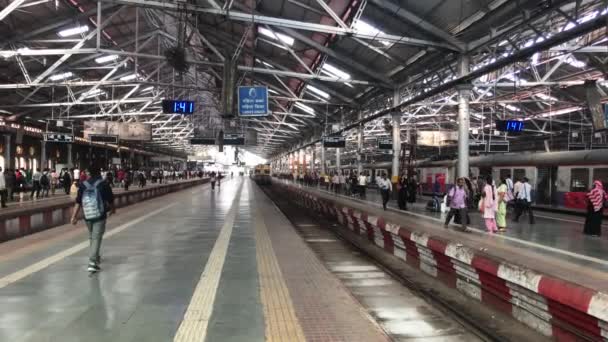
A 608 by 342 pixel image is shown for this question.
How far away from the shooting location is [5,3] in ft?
77.4

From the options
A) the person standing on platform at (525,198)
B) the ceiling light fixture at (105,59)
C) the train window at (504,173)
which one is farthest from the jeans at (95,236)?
the ceiling light fixture at (105,59)

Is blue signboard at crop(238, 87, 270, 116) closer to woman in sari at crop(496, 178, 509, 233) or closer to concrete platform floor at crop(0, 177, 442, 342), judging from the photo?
woman in sari at crop(496, 178, 509, 233)

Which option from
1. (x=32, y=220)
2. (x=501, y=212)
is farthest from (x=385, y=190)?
(x=32, y=220)

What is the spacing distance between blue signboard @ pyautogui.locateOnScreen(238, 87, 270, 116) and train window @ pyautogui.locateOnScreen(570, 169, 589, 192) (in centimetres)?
1558

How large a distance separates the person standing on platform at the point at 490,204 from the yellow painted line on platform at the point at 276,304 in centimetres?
674

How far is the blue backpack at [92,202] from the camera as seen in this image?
791cm

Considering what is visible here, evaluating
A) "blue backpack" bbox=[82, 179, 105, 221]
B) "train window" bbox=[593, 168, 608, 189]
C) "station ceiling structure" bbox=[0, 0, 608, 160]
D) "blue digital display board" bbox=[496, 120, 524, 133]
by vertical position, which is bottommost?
"blue backpack" bbox=[82, 179, 105, 221]

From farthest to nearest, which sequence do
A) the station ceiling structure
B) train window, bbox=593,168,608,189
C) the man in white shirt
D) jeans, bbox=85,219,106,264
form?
the man in white shirt
train window, bbox=593,168,608,189
the station ceiling structure
jeans, bbox=85,219,106,264

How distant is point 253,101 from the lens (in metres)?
27.1

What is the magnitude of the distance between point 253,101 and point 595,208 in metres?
17.7

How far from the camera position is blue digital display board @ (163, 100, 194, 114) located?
95.5ft

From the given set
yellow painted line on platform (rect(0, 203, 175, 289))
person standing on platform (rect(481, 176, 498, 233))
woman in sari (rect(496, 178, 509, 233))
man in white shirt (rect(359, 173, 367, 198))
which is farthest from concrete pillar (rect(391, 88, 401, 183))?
yellow painted line on platform (rect(0, 203, 175, 289))

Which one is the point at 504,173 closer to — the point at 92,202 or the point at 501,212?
the point at 501,212

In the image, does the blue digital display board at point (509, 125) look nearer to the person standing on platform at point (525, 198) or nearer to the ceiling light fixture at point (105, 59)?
the person standing on platform at point (525, 198)
